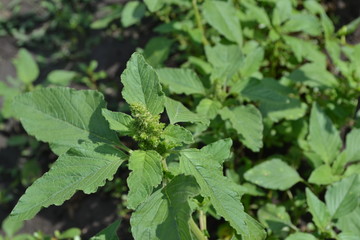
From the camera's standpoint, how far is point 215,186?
1.61 m

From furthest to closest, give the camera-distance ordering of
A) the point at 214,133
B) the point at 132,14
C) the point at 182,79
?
the point at 132,14
the point at 214,133
the point at 182,79

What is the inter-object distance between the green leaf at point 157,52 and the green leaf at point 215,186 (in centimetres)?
152

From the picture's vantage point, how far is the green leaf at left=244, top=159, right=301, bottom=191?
260cm

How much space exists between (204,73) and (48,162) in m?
1.91

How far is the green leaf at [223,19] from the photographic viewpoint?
2846 millimetres

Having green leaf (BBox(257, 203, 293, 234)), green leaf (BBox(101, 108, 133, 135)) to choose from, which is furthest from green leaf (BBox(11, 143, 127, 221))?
green leaf (BBox(257, 203, 293, 234))

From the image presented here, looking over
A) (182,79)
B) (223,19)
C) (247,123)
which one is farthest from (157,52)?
(247,123)

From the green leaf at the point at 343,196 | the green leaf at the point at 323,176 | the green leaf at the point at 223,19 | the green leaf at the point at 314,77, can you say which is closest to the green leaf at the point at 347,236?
the green leaf at the point at 343,196

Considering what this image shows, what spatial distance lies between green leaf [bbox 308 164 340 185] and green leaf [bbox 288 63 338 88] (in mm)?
617

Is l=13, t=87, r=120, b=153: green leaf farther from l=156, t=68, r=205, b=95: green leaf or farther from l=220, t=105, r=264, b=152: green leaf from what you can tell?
l=220, t=105, r=264, b=152: green leaf

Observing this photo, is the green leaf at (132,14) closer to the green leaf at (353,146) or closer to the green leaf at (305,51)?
the green leaf at (305,51)

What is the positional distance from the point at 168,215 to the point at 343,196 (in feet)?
4.06

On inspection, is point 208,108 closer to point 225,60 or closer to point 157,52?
point 225,60

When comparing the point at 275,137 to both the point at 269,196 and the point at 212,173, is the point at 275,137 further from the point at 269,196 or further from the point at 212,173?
the point at 212,173
